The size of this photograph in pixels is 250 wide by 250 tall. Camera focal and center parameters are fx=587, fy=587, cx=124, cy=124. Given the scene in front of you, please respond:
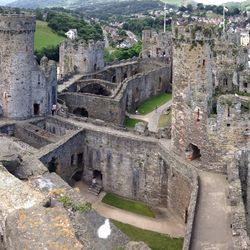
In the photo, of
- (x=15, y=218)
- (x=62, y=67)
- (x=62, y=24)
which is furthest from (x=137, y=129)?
(x=62, y=24)

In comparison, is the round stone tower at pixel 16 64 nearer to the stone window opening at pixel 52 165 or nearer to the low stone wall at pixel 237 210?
the stone window opening at pixel 52 165

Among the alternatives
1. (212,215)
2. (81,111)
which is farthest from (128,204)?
(81,111)

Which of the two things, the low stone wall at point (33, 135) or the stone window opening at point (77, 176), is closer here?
the low stone wall at point (33, 135)

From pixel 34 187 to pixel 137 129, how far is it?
14.6 metres

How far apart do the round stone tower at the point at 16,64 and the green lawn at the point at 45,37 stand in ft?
180

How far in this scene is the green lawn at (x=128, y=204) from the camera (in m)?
33.2

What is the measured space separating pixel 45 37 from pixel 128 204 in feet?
250

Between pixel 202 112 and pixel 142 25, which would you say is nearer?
pixel 202 112

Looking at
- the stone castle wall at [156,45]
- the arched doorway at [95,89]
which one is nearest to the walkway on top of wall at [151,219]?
the arched doorway at [95,89]

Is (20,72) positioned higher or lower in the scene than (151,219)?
higher

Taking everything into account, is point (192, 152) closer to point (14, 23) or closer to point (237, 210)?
point (237, 210)

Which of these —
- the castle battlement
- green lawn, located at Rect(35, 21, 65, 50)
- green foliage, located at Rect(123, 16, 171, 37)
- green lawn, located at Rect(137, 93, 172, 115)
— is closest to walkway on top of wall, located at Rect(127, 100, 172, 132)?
green lawn, located at Rect(137, 93, 172, 115)

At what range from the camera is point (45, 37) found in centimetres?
10631

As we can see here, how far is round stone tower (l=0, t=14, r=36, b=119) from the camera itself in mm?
39094
